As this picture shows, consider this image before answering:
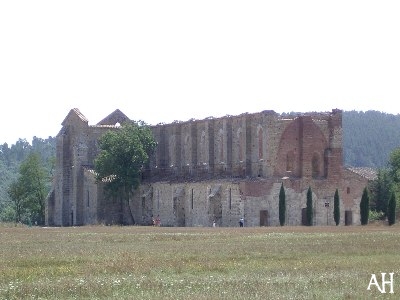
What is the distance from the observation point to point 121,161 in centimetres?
8681

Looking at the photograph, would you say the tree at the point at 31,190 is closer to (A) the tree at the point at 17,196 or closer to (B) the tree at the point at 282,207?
(A) the tree at the point at 17,196

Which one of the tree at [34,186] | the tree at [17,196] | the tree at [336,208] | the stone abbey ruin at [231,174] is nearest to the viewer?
the tree at [336,208]

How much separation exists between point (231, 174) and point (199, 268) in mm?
52395

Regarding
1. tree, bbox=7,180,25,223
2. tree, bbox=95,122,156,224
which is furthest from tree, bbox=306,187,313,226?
tree, bbox=7,180,25,223

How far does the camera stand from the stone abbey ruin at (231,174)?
7612cm

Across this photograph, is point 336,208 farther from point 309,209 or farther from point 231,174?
point 231,174

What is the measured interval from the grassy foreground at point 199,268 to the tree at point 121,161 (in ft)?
130

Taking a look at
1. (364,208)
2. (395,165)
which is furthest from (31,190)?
(364,208)

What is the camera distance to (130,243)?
Result: 45.5 m

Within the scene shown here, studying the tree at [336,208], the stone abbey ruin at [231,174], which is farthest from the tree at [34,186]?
the tree at [336,208]

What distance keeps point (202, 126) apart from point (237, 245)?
47028mm

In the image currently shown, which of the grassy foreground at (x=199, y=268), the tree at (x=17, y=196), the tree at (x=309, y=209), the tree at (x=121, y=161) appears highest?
the tree at (x=121, y=161)

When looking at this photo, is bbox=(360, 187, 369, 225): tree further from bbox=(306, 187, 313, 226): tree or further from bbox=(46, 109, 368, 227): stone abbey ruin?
bbox=(306, 187, 313, 226): tree

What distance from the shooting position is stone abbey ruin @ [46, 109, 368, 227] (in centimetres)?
7612
